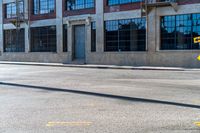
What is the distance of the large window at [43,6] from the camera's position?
45.5 m

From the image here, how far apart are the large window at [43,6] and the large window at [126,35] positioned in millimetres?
10108

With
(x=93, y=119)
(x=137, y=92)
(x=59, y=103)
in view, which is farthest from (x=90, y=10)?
(x=93, y=119)

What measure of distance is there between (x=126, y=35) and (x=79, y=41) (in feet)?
25.3

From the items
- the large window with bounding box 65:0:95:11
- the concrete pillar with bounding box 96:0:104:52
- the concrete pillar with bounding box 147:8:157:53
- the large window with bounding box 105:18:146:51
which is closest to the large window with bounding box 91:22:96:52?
the concrete pillar with bounding box 96:0:104:52

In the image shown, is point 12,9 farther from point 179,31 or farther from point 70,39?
point 179,31

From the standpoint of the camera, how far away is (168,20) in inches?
1345

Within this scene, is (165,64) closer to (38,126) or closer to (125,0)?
(125,0)

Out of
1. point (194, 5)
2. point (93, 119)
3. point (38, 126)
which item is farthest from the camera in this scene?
point (194, 5)

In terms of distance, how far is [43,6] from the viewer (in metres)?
46.5

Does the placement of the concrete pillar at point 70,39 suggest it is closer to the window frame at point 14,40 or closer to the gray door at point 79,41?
the gray door at point 79,41

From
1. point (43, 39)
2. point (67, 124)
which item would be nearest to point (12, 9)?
point (43, 39)

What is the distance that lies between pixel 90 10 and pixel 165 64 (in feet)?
39.6

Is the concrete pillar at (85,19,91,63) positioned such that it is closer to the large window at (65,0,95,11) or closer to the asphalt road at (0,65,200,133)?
the large window at (65,0,95,11)

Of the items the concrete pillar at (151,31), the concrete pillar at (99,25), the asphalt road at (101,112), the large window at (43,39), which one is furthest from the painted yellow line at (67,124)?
the large window at (43,39)
